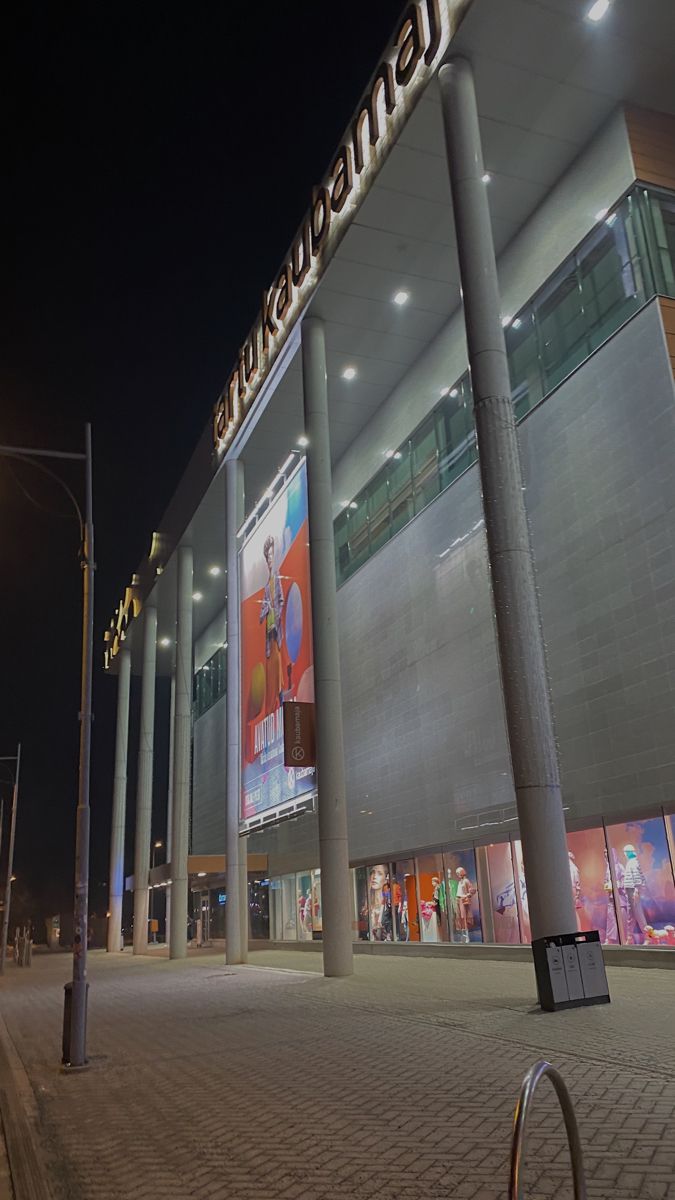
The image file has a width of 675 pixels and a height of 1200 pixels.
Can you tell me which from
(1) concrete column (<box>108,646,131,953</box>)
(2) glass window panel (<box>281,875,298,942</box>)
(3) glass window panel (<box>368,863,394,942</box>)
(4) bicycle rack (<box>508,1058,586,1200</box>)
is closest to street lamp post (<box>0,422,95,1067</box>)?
(4) bicycle rack (<box>508,1058,586,1200</box>)

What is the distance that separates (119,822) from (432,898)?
2683 centimetres

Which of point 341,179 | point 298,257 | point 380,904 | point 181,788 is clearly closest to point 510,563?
point 341,179

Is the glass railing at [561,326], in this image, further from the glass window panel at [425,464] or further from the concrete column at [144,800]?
the concrete column at [144,800]

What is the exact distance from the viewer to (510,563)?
13188 millimetres

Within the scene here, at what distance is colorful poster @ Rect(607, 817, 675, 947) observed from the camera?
1593 cm

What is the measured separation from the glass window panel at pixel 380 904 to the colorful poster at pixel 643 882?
10817mm

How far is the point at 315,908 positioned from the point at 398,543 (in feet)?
50.3

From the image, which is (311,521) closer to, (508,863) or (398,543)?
(398,543)

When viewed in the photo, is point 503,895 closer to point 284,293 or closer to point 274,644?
point 274,644

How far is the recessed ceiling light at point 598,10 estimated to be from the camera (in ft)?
50.9

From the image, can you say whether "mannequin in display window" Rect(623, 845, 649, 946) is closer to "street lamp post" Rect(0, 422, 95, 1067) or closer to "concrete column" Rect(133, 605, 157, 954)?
"street lamp post" Rect(0, 422, 95, 1067)

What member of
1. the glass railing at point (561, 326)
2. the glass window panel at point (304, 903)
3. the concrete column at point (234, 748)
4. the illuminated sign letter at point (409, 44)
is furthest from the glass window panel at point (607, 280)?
the glass window panel at point (304, 903)

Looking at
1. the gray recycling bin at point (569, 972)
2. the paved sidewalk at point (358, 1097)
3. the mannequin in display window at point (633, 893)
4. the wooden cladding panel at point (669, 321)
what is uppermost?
the wooden cladding panel at point (669, 321)

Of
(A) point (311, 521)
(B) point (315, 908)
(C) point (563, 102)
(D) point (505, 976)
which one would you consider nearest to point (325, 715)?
(A) point (311, 521)
